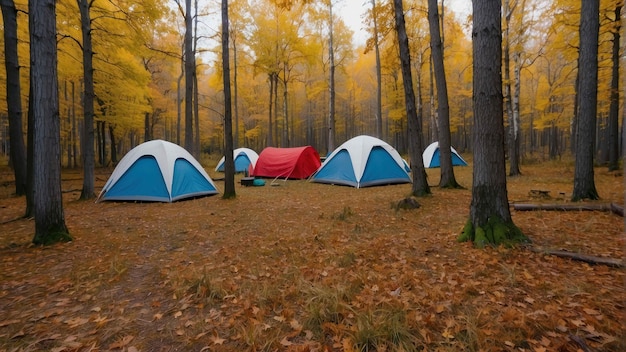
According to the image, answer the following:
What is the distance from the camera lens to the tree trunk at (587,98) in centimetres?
610

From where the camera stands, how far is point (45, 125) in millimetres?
4555

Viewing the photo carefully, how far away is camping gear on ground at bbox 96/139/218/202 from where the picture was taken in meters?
8.41

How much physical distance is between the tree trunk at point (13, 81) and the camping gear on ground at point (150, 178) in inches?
86.9

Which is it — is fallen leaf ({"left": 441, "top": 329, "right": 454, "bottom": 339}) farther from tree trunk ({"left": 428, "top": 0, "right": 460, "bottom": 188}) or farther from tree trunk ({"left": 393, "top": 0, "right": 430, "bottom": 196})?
tree trunk ({"left": 428, "top": 0, "right": 460, "bottom": 188})

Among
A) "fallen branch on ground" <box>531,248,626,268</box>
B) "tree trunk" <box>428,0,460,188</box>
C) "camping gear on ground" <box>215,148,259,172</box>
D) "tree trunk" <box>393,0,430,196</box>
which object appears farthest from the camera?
"camping gear on ground" <box>215,148,259,172</box>

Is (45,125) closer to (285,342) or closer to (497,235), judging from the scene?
(285,342)

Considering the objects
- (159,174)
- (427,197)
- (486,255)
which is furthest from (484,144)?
(159,174)

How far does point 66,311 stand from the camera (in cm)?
272

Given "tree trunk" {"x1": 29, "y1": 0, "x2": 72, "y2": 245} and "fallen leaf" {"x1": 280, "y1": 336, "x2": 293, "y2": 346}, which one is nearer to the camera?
"fallen leaf" {"x1": 280, "y1": 336, "x2": 293, "y2": 346}

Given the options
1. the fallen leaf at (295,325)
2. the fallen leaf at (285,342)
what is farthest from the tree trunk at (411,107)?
the fallen leaf at (285,342)

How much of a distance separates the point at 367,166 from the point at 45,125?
914cm

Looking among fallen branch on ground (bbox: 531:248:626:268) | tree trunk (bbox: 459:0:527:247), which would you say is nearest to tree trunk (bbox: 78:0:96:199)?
tree trunk (bbox: 459:0:527:247)

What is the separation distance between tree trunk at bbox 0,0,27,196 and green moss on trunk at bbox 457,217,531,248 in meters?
10.2

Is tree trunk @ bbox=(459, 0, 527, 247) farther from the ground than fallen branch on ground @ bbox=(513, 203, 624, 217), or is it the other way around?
tree trunk @ bbox=(459, 0, 527, 247)
